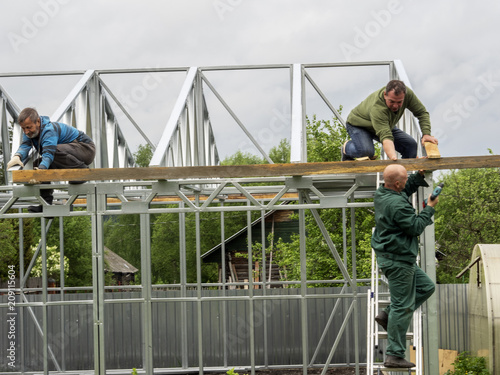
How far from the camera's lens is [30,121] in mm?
9383

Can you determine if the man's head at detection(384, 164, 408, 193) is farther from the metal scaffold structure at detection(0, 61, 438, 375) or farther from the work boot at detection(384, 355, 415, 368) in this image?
the metal scaffold structure at detection(0, 61, 438, 375)

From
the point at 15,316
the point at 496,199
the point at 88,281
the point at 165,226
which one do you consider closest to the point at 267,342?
the point at 15,316

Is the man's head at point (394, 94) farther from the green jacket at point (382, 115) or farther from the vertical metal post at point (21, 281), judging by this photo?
the vertical metal post at point (21, 281)

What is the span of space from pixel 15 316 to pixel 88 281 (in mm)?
21267

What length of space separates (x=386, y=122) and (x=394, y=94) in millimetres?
405

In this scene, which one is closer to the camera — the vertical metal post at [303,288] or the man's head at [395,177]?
the man's head at [395,177]

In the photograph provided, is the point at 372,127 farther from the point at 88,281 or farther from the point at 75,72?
the point at 88,281

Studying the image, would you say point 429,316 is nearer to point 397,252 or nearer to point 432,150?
point 397,252

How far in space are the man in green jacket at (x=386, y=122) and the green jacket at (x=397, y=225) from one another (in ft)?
4.12

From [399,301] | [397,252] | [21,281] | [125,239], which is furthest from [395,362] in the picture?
[125,239]

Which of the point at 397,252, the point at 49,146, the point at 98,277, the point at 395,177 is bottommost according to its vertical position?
the point at 98,277

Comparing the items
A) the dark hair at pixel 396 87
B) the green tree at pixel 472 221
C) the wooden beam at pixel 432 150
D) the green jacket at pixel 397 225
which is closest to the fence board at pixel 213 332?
the wooden beam at pixel 432 150

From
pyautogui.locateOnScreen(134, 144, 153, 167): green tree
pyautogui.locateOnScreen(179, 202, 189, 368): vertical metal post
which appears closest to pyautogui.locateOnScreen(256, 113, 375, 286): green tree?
pyautogui.locateOnScreen(179, 202, 189, 368): vertical metal post

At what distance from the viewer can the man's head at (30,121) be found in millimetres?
9352
